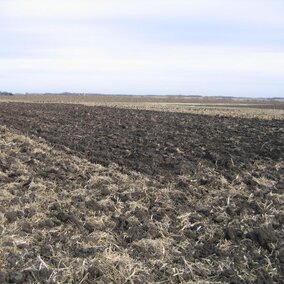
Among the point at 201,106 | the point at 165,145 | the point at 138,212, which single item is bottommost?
the point at 201,106

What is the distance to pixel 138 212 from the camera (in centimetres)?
810

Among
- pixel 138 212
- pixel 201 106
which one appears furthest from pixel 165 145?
pixel 201 106

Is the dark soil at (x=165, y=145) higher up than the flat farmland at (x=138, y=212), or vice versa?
the dark soil at (x=165, y=145)

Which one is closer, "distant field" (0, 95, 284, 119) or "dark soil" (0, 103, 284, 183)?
"dark soil" (0, 103, 284, 183)

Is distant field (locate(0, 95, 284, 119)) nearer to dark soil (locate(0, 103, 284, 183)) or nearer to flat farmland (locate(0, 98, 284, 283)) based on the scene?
dark soil (locate(0, 103, 284, 183))

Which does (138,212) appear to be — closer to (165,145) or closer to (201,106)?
(165,145)

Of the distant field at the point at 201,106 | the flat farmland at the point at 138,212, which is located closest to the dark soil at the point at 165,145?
the flat farmland at the point at 138,212

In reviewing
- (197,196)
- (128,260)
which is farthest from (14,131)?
(128,260)

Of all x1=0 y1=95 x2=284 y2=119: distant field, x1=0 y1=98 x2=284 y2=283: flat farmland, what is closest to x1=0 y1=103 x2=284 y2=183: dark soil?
x1=0 y1=98 x2=284 y2=283: flat farmland

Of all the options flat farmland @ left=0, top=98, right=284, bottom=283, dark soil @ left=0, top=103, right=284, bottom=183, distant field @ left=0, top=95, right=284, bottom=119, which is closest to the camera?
flat farmland @ left=0, top=98, right=284, bottom=283

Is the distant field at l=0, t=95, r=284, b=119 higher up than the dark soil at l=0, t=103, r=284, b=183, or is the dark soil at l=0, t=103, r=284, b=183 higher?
the dark soil at l=0, t=103, r=284, b=183

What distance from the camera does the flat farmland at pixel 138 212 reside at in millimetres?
6074

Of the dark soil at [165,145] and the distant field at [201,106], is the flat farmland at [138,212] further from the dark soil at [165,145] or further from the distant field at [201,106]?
the distant field at [201,106]

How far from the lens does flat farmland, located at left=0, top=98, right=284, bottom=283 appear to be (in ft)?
19.9
